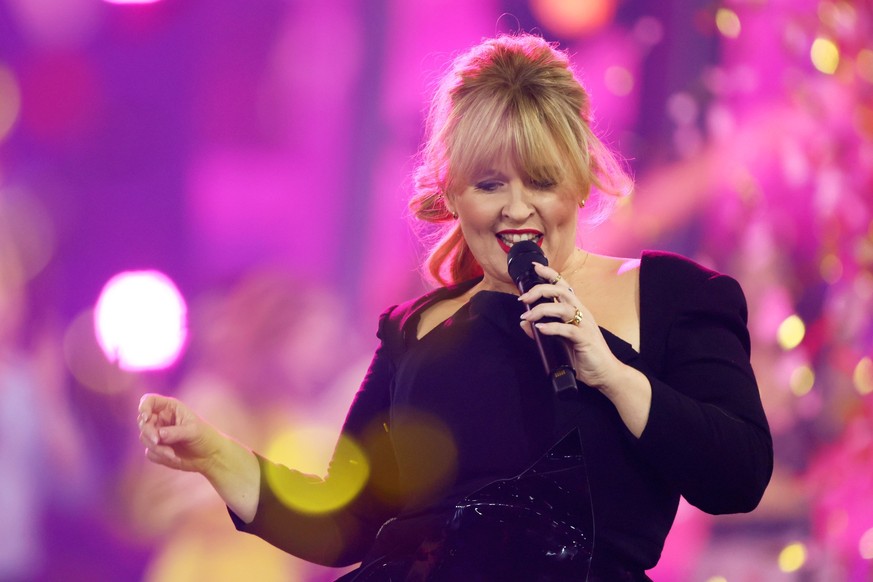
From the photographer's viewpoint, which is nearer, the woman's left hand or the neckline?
the woman's left hand

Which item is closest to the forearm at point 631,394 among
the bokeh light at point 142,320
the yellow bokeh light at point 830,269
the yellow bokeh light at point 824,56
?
the bokeh light at point 142,320

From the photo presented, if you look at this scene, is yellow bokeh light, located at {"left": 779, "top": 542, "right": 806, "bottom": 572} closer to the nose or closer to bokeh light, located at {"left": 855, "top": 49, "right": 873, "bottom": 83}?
bokeh light, located at {"left": 855, "top": 49, "right": 873, "bottom": 83}

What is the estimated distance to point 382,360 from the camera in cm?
153

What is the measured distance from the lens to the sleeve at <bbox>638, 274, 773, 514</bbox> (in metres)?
1.10

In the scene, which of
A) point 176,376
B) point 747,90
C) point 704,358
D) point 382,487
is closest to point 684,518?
point 747,90

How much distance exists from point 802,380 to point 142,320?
Result: 185 centimetres

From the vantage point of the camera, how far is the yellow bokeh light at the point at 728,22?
2992 millimetres

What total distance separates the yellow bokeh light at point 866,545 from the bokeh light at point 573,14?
5.44 feet

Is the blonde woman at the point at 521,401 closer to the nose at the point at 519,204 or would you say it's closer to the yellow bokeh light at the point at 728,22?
the nose at the point at 519,204

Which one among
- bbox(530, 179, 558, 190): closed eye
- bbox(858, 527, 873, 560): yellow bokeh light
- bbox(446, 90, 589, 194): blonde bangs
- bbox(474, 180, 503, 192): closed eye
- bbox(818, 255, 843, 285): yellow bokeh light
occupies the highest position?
bbox(818, 255, 843, 285): yellow bokeh light

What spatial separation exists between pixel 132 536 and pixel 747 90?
2134 mm

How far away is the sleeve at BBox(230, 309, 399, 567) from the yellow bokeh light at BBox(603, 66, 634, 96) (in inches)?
65.2

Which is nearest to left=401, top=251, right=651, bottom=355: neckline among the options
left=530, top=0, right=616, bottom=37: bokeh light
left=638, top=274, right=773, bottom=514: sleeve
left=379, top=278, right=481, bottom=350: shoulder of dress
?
left=379, top=278, right=481, bottom=350: shoulder of dress

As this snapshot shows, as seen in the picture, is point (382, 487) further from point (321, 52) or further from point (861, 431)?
point (861, 431)
